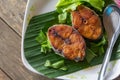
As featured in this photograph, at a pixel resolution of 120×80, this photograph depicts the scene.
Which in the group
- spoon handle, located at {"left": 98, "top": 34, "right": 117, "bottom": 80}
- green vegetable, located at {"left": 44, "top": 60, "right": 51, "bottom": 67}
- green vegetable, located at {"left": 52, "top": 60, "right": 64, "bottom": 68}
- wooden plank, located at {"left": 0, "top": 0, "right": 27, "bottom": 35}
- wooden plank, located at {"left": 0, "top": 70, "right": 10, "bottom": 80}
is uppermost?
wooden plank, located at {"left": 0, "top": 0, "right": 27, "bottom": 35}

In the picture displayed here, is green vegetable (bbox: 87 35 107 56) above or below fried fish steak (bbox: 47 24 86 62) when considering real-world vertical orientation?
below

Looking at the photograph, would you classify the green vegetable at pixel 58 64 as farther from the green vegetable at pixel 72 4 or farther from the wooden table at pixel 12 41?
the green vegetable at pixel 72 4

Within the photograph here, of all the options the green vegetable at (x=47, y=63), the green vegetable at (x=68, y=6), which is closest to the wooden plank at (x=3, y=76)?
the green vegetable at (x=47, y=63)

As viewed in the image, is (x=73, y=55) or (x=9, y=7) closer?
(x=73, y=55)

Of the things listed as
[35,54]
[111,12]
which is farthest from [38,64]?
[111,12]

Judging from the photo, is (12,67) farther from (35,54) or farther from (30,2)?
(30,2)

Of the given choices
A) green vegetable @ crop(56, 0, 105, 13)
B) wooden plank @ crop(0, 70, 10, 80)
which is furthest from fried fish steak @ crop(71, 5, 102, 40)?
wooden plank @ crop(0, 70, 10, 80)

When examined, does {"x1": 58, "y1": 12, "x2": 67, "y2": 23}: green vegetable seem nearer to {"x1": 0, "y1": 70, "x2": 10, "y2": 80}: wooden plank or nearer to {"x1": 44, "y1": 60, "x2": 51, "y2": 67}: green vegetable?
{"x1": 44, "y1": 60, "x2": 51, "y2": 67}: green vegetable
